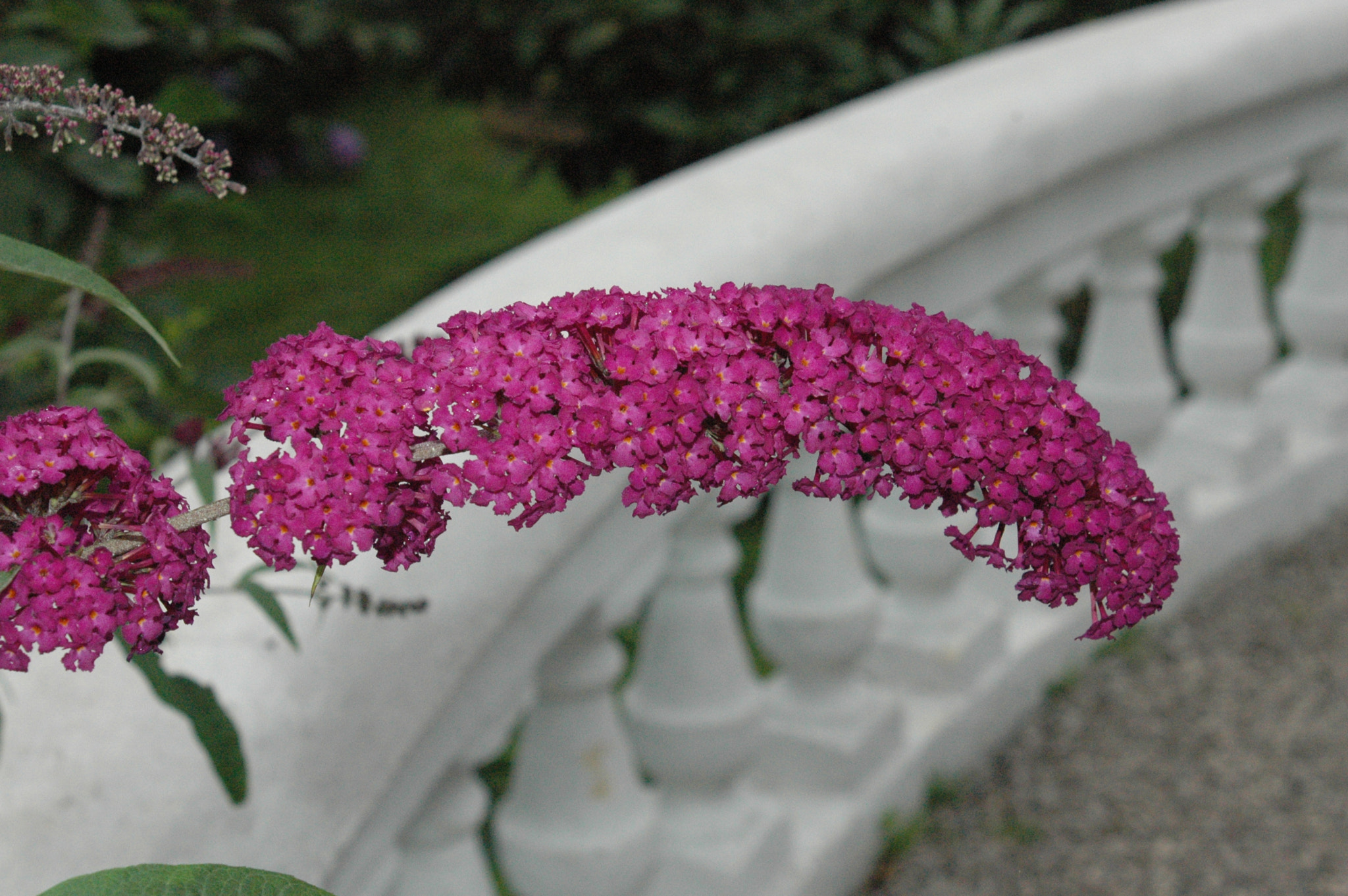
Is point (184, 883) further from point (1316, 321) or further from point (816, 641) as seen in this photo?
point (1316, 321)

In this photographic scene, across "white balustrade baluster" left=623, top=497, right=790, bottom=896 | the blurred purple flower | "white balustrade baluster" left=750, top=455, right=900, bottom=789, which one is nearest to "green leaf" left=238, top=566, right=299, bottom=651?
"white balustrade baluster" left=623, top=497, right=790, bottom=896

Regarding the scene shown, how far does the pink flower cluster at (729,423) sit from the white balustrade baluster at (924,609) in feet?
4.42

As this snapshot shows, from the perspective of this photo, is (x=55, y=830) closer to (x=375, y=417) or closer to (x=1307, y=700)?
(x=375, y=417)

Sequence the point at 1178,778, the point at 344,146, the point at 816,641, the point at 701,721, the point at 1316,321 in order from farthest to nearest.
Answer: the point at 344,146, the point at 1316,321, the point at 1178,778, the point at 816,641, the point at 701,721

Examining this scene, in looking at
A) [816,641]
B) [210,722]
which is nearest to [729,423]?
[210,722]

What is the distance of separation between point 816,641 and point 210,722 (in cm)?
105

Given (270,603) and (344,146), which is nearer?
(270,603)

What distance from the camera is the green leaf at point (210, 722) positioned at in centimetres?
83

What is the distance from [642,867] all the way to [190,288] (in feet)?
9.11

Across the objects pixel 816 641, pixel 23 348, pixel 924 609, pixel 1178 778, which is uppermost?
→ pixel 23 348

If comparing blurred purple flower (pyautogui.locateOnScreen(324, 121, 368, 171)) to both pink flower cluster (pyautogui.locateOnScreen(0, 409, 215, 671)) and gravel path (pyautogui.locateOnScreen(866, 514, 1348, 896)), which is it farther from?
pink flower cluster (pyautogui.locateOnScreen(0, 409, 215, 671))

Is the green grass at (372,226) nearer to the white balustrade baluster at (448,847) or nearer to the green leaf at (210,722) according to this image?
the white balustrade baluster at (448,847)

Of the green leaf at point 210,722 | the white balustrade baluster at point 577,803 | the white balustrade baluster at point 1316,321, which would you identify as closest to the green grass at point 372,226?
the white balustrade baluster at point 1316,321

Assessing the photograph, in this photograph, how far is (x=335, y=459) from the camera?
56cm
